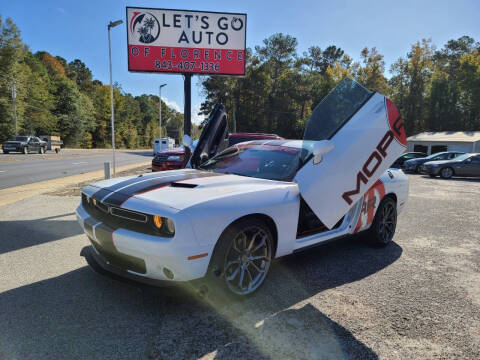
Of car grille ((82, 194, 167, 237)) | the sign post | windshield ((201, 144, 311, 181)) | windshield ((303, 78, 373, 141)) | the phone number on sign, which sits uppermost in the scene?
the sign post

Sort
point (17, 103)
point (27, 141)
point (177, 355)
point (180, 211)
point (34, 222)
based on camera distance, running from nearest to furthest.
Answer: point (177, 355), point (180, 211), point (34, 222), point (27, 141), point (17, 103)

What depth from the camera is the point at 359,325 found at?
8.59ft

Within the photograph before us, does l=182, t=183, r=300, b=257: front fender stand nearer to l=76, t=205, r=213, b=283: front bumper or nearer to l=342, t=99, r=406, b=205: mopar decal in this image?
l=76, t=205, r=213, b=283: front bumper

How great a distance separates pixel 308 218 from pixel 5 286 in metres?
3.11

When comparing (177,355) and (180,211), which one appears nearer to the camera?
(177,355)

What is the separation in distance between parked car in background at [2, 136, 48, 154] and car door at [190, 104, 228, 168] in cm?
2838

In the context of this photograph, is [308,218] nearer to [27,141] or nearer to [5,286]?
[5,286]

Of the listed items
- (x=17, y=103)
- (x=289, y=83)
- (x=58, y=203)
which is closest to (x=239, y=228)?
(x=58, y=203)

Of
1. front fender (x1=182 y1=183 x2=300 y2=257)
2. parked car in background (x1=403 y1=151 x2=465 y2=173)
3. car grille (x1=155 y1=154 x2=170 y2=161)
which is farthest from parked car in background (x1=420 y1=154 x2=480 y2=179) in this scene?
front fender (x1=182 y1=183 x2=300 y2=257)

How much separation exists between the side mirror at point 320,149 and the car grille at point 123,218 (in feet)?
5.61

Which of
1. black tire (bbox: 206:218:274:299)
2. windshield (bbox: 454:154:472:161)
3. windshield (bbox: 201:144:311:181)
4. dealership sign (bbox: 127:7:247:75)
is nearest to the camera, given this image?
black tire (bbox: 206:218:274:299)

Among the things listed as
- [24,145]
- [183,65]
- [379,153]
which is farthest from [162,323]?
[24,145]

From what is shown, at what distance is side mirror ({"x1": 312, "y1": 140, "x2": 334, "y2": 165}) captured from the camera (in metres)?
3.17

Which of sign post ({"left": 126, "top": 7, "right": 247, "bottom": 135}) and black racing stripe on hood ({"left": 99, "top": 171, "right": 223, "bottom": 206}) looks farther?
sign post ({"left": 126, "top": 7, "right": 247, "bottom": 135})
